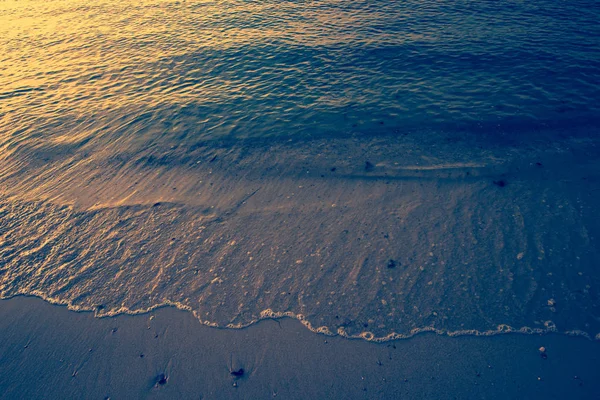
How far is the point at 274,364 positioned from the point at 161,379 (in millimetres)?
2147

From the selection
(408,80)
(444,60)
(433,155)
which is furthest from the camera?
(444,60)

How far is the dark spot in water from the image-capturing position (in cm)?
634

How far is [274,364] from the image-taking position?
6477 mm

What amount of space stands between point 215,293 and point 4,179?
9.86 metres

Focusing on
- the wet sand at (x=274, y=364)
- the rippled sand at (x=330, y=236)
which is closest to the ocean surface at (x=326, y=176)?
the rippled sand at (x=330, y=236)

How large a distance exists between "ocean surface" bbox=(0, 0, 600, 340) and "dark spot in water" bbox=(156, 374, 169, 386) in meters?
1.25

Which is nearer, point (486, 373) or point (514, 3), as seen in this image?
point (486, 373)

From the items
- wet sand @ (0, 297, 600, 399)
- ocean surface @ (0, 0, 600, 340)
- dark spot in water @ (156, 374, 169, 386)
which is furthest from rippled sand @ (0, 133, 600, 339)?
dark spot in water @ (156, 374, 169, 386)

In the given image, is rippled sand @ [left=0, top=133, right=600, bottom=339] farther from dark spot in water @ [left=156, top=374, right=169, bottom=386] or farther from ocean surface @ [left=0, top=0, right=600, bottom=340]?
dark spot in water @ [left=156, top=374, right=169, bottom=386]

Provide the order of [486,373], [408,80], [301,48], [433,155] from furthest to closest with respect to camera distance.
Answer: [301,48] < [408,80] < [433,155] < [486,373]

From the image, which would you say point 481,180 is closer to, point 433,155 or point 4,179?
point 433,155

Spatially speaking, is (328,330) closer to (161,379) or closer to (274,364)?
(274,364)

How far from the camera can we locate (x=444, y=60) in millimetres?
16750

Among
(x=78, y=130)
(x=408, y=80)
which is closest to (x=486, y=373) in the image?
(x=408, y=80)
